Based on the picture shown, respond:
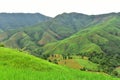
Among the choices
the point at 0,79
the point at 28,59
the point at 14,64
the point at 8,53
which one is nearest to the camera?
the point at 0,79

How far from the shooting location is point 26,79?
62.1 ft

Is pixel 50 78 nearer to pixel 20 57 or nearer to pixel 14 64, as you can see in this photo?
pixel 14 64

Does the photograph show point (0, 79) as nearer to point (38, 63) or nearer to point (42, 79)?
point (42, 79)

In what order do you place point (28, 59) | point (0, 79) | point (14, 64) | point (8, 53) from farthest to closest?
1. point (8, 53)
2. point (28, 59)
3. point (14, 64)
4. point (0, 79)

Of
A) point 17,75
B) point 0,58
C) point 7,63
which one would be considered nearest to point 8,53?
point 0,58

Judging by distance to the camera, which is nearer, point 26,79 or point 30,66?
point 26,79

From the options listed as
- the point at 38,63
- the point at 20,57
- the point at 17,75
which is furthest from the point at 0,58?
the point at 17,75

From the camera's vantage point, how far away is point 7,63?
119ft

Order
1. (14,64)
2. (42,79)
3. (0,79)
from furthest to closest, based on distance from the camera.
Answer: (14,64) < (42,79) < (0,79)

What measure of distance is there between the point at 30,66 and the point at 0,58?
19.7 ft


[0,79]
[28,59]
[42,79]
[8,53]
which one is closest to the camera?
[0,79]

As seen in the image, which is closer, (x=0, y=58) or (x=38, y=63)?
(x=38, y=63)

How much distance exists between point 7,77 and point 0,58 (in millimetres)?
21172

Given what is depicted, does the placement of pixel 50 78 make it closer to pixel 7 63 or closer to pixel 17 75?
pixel 17 75
